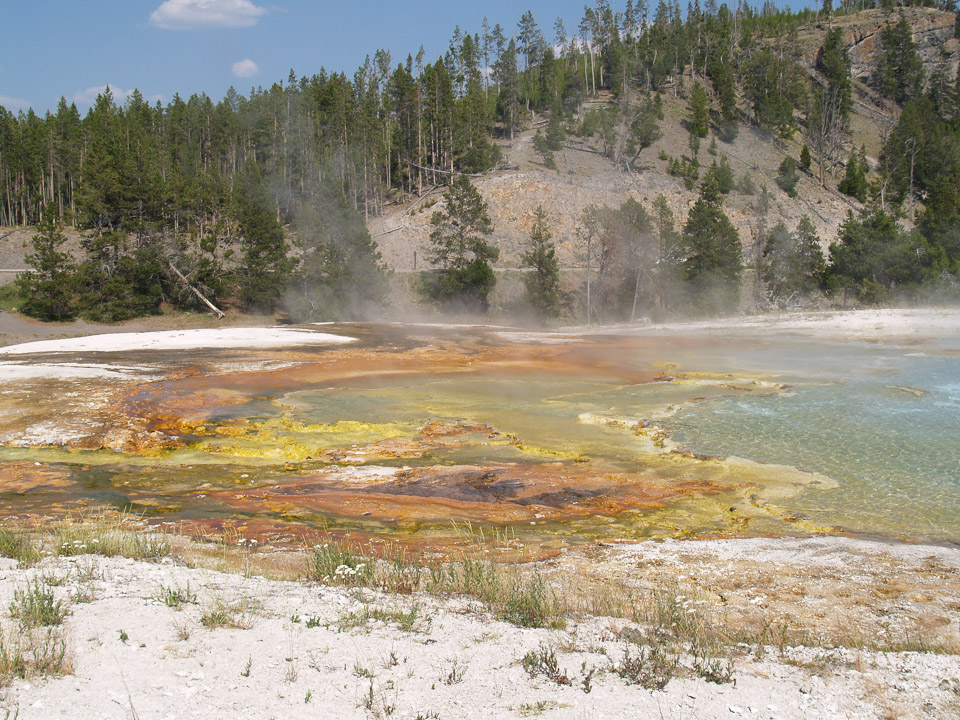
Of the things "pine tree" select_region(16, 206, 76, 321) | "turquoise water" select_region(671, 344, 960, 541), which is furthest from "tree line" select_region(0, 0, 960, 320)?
"turquoise water" select_region(671, 344, 960, 541)

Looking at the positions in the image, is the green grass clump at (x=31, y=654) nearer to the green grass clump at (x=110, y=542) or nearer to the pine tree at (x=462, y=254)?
the green grass clump at (x=110, y=542)

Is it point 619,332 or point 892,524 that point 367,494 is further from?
point 619,332

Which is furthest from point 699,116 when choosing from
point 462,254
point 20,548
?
point 20,548

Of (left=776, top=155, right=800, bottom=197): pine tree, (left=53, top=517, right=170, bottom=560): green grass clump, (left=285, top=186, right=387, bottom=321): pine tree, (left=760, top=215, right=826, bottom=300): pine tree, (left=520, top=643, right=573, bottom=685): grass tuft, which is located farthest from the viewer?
(left=776, top=155, right=800, bottom=197): pine tree

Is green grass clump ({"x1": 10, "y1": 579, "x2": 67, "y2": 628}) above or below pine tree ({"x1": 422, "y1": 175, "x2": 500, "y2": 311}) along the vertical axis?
below

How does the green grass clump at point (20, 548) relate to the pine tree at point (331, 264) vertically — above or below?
below

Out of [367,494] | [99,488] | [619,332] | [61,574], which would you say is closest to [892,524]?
[367,494]

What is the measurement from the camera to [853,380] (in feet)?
61.6

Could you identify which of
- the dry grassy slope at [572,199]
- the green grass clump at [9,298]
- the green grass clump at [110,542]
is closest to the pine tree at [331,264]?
the dry grassy slope at [572,199]

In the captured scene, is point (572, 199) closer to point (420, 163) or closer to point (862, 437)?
point (420, 163)

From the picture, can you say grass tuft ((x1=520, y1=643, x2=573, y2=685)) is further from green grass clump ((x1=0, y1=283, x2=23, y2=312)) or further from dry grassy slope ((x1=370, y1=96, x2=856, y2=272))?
dry grassy slope ((x1=370, y1=96, x2=856, y2=272))

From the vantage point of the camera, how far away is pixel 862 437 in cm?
1300

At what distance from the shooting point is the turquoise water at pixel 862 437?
369 inches

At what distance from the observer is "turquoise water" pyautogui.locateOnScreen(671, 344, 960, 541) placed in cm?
938
